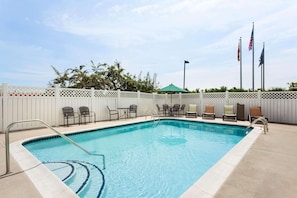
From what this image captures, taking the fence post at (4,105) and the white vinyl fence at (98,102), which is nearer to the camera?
the fence post at (4,105)

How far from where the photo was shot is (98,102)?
9.66 m

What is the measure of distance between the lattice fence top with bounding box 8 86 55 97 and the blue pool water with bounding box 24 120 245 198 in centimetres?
261

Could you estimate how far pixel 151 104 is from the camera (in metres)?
13.1

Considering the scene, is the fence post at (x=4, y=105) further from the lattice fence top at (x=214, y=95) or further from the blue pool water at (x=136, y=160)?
the lattice fence top at (x=214, y=95)

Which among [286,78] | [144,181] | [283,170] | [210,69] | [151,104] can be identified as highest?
[210,69]

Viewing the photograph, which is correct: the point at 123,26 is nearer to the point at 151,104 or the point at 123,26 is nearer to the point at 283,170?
the point at 151,104

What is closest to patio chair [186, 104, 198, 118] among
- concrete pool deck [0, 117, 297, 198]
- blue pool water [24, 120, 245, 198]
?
blue pool water [24, 120, 245, 198]

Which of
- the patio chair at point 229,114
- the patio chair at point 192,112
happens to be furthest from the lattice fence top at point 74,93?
the patio chair at point 229,114

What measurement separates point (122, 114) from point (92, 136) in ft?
14.5

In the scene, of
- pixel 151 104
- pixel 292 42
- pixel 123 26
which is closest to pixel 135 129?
pixel 151 104

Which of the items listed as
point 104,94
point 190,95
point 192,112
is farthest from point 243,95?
point 104,94

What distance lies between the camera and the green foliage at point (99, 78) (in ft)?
53.4

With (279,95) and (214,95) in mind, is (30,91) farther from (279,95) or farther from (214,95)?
(279,95)

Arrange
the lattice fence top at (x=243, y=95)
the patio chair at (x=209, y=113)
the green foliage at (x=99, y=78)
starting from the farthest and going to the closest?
1. the green foliage at (x=99, y=78)
2. the patio chair at (x=209, y=113)
3. the lattice fence top at (x=243, y=95)
